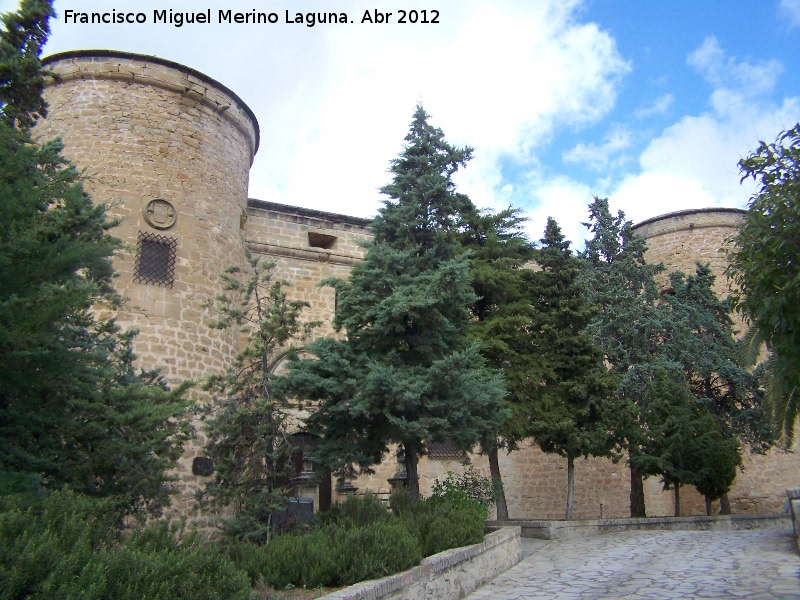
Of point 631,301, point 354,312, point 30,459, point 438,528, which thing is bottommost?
point 438,528

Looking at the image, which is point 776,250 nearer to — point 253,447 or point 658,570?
point 658,570

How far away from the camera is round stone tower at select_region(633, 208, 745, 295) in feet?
67.7

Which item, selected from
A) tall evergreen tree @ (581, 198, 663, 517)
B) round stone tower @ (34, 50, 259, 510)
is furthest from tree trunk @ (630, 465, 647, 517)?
round stone tower @ (34, 50, 259, 510)

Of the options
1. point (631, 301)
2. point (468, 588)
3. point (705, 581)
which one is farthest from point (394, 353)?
point (631, 301)

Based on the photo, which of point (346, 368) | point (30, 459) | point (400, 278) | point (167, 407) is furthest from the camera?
point (400, 278)

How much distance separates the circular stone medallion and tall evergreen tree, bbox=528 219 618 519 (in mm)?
7330

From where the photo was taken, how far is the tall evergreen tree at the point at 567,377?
514 inches

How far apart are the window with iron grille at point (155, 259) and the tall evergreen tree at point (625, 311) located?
9065mm

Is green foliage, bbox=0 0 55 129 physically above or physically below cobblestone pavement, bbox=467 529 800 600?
above

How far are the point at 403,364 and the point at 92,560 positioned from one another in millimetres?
5866

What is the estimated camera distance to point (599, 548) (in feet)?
34.7

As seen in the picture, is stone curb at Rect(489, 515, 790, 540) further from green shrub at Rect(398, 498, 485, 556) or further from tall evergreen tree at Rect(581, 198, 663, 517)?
green shrub at Rect(398, 498, 485, 556)

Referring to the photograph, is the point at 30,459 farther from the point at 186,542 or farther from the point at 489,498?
the point at 489,498

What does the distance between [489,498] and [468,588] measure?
5.40 meters
